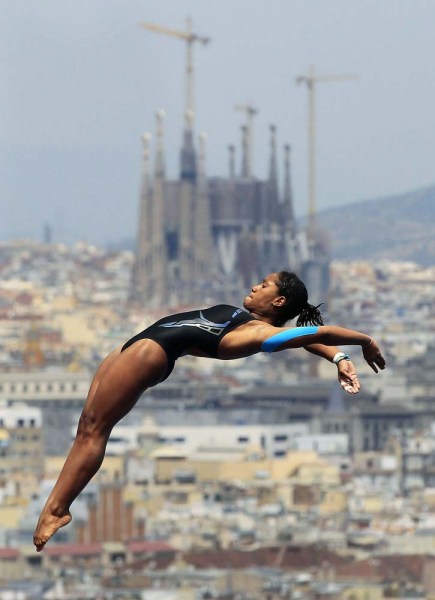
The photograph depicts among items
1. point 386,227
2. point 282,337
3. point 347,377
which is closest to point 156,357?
point 282,337

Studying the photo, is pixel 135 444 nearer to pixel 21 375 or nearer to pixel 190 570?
pixel 21 375

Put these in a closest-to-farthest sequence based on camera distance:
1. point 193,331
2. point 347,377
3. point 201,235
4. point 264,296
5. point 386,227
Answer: point 347,377
point 193,331
point 264,296
point 201,235
point 386,227

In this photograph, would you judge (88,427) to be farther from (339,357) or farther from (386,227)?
(386,227)

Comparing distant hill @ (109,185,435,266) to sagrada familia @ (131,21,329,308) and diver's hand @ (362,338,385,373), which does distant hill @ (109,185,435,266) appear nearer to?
sagrada familia @ (131,21,329,308)

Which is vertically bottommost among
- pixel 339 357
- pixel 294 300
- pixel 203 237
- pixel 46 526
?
pixel 46 526

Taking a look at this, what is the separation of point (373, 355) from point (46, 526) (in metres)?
0.58

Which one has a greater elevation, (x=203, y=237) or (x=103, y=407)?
(x=203, y=237)

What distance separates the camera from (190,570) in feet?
149

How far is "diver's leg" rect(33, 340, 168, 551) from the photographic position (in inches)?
209

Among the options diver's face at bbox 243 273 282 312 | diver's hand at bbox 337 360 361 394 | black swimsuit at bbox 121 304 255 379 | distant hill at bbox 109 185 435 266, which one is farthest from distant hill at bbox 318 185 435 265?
diver's hand at bbox 337 360 361 394

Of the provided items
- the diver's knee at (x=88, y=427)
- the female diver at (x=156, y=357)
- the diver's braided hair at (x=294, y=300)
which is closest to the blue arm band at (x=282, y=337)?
the female diver at (x=156, y=357)

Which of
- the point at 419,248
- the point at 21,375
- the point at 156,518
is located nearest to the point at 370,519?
the point at 156,518

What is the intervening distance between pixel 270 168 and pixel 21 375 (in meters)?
34.5

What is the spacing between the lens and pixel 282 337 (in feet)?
17.5
